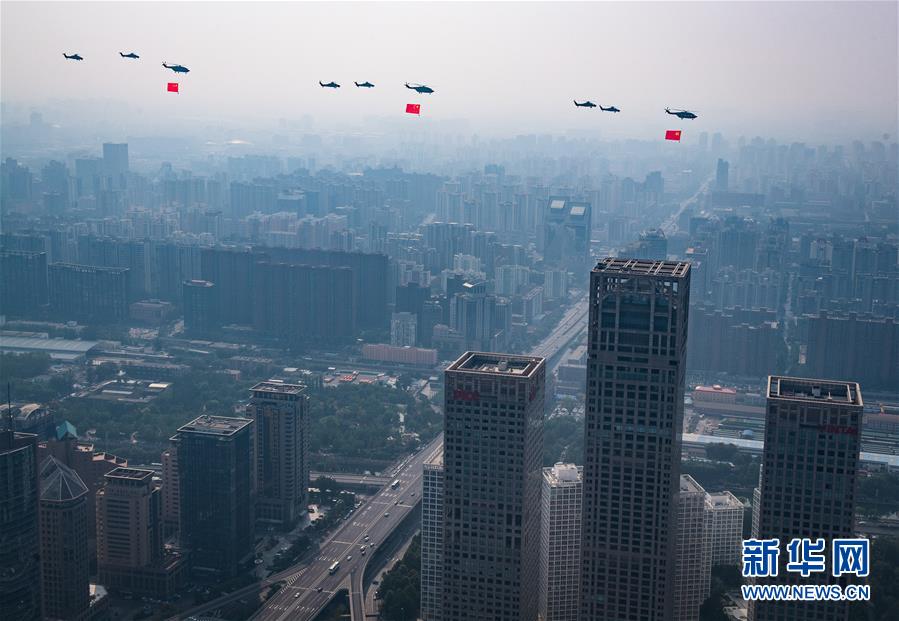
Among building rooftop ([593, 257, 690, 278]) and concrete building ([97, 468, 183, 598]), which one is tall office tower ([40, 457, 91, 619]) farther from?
building rooftop ([593, 257, 690, 278])

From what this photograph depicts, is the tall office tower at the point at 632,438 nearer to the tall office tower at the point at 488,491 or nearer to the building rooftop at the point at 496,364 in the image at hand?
the tall office tower at the point at 488,491

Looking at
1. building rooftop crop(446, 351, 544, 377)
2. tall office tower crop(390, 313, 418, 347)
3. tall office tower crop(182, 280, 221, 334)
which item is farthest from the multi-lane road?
tall office tower crop(182, 280, 221, 334)

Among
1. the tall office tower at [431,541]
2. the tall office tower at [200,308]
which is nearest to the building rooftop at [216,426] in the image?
the tall office tower at [431,541]

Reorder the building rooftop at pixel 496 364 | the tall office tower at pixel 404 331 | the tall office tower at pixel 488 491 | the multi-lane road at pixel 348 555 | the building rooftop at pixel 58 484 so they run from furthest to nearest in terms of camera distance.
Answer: the tall office tower at pixel 404 331 → the multi-lane road at pixel 348 555 → the building rooftop at pixel 58 484 → the building rooftop at pixel 496 364 → the tall office tower at pixel 488 491

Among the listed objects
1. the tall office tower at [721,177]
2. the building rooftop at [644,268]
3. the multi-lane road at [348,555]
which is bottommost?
the multi-lane road at [348,555]

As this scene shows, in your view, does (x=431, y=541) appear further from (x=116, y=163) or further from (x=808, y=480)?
(x=116, y=163)

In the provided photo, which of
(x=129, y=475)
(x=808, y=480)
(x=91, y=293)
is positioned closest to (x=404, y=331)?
(x=91, y=293)

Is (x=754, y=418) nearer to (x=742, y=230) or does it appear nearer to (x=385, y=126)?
(x=742, y=230)
